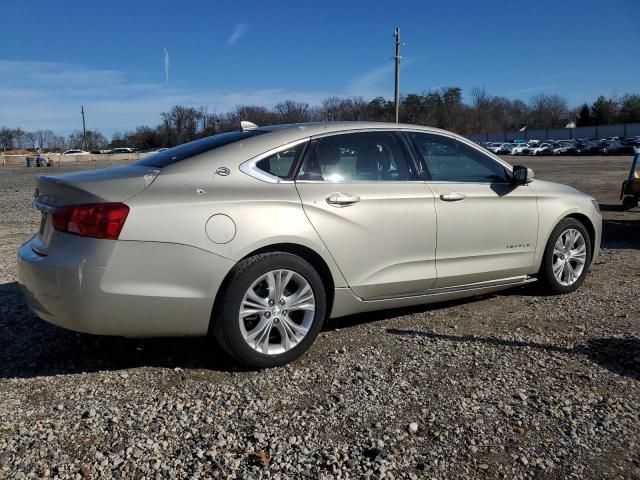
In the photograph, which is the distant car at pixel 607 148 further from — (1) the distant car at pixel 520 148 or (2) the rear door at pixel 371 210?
(2) the rear door at pixel 371 210

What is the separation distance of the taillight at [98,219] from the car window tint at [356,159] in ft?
4.08

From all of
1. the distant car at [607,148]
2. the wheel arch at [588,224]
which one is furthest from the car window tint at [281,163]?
the distant car at [607,148]

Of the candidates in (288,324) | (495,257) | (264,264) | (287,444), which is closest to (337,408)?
(287,444)

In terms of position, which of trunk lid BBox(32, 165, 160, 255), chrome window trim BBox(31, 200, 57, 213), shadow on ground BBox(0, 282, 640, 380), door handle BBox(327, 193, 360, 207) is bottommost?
shadow on ground BBox(0, 282, 640, 380)

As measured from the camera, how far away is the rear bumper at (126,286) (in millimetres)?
3285

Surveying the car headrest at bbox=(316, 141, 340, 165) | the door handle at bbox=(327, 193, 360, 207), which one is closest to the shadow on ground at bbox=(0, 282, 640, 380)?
the door handle at bbox=(327, 193, 360, 207)

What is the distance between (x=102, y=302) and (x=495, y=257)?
10.3 feet

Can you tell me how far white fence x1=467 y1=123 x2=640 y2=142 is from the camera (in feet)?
300

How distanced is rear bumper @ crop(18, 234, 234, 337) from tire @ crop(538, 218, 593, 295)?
3.14 m

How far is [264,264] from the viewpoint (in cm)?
363

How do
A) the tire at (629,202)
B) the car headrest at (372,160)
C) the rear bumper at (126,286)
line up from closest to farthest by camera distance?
the rear bumper at (126,286), the car headrest at (372,160), the tire at (629,202)

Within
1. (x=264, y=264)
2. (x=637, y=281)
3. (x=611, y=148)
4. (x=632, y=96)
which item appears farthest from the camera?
(x=632, y=96)

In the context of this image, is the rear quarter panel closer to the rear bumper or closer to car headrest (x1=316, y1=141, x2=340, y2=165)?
the rear bumper

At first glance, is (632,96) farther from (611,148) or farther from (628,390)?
(628,390)
